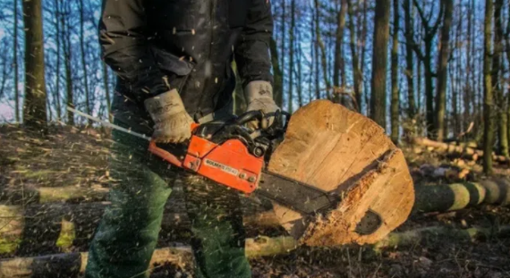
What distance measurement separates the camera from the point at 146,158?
2172 mm

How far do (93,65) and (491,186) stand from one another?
585 inches

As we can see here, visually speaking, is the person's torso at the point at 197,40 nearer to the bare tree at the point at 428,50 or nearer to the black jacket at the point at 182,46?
the black jacket at the point at 182,46

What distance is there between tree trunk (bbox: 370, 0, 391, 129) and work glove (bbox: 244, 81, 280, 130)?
6070mm

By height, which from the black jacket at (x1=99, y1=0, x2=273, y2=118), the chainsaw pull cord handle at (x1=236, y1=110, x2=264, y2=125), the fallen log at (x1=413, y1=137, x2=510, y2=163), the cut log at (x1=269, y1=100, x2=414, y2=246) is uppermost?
the black jacket at (x1=99, y1=0, x2=273, y2=118)

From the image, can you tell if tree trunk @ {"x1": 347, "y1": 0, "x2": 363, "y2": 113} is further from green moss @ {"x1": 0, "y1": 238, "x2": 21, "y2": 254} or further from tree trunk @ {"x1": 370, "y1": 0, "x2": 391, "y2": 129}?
green moss @ {"x1": 0, "y1": 238, "x2": 21, "y2": 254}

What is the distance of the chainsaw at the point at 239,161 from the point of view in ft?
6.65

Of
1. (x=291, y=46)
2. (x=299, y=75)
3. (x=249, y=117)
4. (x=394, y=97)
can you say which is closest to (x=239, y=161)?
(x=249, y=117)

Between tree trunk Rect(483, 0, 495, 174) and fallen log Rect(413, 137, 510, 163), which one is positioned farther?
fallen log Rect(413, 137, 510, 163)

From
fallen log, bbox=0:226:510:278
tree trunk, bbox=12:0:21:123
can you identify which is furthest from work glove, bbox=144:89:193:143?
tree trunk, bbox=12:0:21:123

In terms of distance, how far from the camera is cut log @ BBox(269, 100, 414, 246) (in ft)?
6.97

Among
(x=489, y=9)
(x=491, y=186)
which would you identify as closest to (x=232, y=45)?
(x=491, y=186)

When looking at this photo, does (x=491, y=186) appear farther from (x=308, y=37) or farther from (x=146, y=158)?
(x=308, y=37)

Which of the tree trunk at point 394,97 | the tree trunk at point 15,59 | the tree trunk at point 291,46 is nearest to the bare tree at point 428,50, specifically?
the tree trunk at point 394,97

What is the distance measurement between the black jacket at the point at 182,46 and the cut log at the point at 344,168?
0.40m
